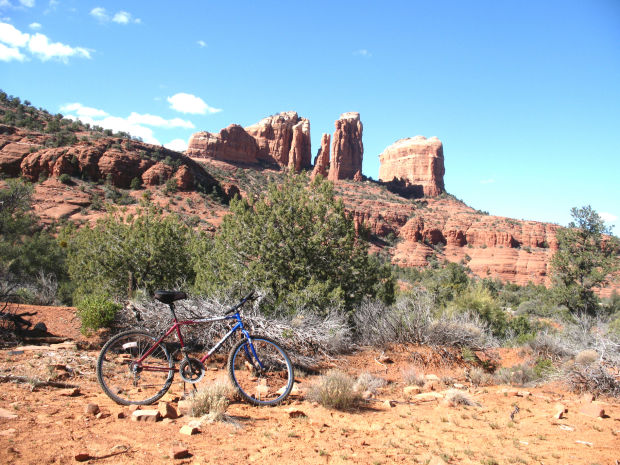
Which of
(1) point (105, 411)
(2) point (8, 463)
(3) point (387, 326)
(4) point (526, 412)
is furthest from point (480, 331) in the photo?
(2) point (8, 463)

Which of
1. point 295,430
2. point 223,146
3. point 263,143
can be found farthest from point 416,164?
point 295,430

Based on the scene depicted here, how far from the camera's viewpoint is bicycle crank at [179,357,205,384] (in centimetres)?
432

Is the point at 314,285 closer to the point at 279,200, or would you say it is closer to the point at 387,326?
the point at 387,326

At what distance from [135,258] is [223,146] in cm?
8331

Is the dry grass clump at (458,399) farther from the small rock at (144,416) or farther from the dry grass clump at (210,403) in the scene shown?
the small rock at (144,416)

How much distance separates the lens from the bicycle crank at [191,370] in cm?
432

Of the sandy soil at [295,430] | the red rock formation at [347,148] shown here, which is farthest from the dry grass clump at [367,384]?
the red rock formation at [347,148]

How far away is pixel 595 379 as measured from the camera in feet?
20.4

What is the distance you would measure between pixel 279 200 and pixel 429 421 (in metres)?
6.80

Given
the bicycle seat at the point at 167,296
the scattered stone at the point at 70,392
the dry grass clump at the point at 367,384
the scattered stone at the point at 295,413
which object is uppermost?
the bicycle seat at the point at 167,296

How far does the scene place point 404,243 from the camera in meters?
68.2

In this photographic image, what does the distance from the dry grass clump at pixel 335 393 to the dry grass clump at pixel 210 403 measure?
1299 mm

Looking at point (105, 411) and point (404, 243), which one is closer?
point (105, 411)

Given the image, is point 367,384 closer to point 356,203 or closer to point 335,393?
point 335,393
